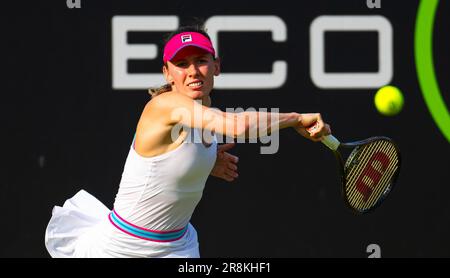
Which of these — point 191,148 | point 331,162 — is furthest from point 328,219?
point 191,148

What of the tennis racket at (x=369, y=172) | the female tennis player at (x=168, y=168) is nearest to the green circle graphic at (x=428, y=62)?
the tennis racket at (x=369, y=172)

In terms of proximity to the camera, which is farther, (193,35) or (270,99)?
(270,99)

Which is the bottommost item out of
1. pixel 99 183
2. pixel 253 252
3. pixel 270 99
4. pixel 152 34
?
pixel 253 252

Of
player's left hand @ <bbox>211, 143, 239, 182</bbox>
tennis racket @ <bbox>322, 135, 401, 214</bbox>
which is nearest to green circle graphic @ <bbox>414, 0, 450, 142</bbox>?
tennis racket @ <bbox>322, 135, 401, 214</bbox>

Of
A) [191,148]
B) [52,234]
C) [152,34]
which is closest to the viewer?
[191,148]

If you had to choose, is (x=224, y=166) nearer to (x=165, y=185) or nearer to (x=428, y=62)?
(x=165, y=185)

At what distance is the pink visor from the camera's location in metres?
3.77

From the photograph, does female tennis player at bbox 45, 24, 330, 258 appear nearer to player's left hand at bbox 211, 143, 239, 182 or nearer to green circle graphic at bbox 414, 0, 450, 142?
player's left hand at bbox 211, 143, 239, 182

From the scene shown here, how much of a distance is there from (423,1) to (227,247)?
1597mm

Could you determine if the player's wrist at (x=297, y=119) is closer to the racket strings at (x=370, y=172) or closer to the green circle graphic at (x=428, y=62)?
the racket strings at (x=370, y=172)

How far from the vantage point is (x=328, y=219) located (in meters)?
5.13

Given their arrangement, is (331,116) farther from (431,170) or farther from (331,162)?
(431,170)

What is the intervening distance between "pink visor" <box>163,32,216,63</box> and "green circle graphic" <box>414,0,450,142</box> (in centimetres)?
165

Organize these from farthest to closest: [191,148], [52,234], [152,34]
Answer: [152,34], [52,234], [191,148]
